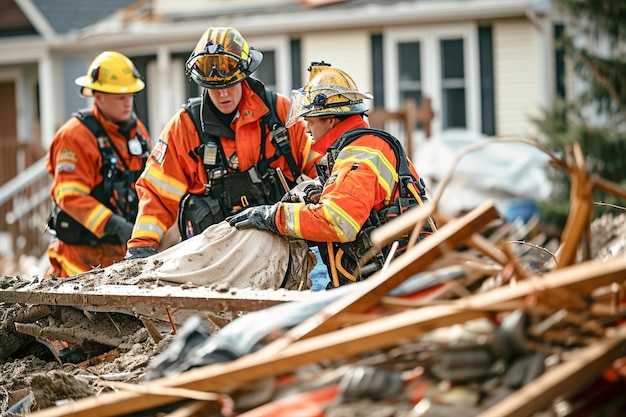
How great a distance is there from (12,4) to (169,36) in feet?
13.5

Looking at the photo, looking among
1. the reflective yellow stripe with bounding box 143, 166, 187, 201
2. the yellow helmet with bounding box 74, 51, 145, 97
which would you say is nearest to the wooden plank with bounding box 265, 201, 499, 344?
the reflective yellow stripe with bounding box 143, 166, 187, 201

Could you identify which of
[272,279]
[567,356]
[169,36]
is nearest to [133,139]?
[272,279]

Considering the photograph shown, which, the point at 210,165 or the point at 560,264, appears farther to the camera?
the point at 210,165

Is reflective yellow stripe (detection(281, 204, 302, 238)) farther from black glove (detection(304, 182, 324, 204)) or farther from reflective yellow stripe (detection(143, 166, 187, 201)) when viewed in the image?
reflective yellow stripe (detection(143, 166, 187, 201))

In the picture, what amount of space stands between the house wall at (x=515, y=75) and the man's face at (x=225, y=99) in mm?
13845

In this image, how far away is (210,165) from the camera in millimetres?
6992

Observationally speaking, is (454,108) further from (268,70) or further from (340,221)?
(340,221)

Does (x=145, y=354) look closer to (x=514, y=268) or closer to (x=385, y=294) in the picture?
(x=385, y=294)

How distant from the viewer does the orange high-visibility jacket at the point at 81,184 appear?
8.55 meters

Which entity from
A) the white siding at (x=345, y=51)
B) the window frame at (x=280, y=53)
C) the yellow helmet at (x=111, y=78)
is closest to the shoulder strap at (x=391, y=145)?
the yellow helmet at (x=111, y=78)

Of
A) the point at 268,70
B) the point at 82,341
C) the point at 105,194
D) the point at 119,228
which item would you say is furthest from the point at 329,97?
the point at 268,70

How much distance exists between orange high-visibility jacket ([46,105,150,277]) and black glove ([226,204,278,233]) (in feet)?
9.67

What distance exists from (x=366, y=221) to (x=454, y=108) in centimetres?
1546

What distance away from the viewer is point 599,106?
16.8m
